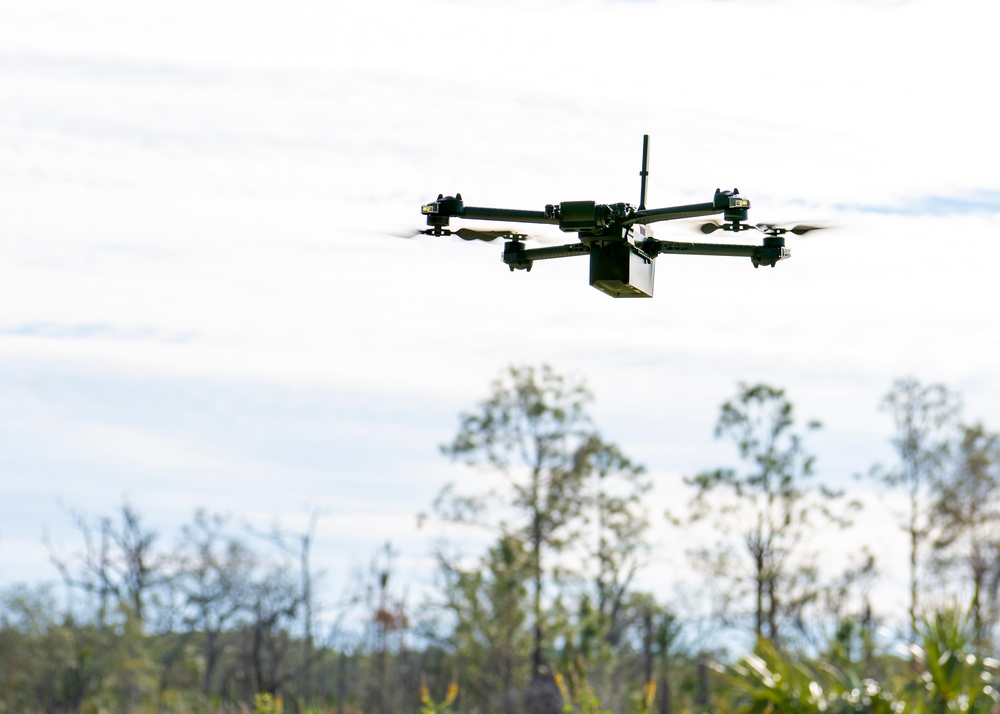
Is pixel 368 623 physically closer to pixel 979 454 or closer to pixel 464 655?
pixel 464 655

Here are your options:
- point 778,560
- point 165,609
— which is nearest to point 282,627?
point 165,609

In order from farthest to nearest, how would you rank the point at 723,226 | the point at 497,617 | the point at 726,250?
the point at 497,617
the point at 726,250
the point at 723,226

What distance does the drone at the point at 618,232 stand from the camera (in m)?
4.06

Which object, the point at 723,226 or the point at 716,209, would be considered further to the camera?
the point at 723,226

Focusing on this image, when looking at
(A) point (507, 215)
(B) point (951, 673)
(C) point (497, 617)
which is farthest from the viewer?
(C) point (497, 617)

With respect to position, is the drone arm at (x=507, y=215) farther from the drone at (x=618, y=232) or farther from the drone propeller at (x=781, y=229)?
the drone propeller at (x=781, y=229)

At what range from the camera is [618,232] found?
420cm

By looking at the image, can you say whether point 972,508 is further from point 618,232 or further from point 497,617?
point 618,232

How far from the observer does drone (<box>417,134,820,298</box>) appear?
4.06m

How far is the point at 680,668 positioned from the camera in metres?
40.7

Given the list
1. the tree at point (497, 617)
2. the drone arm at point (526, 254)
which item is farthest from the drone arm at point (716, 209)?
Answer: the tree at point (497, 617)

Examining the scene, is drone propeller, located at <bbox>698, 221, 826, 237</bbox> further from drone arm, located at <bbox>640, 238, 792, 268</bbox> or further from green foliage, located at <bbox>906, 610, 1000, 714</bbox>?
green foliage, located at <bbox>906, 610, 1000, 714</bbox>

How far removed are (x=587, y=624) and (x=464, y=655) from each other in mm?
3072

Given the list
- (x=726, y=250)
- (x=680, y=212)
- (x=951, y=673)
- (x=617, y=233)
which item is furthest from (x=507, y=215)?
(x=951, y=673)
